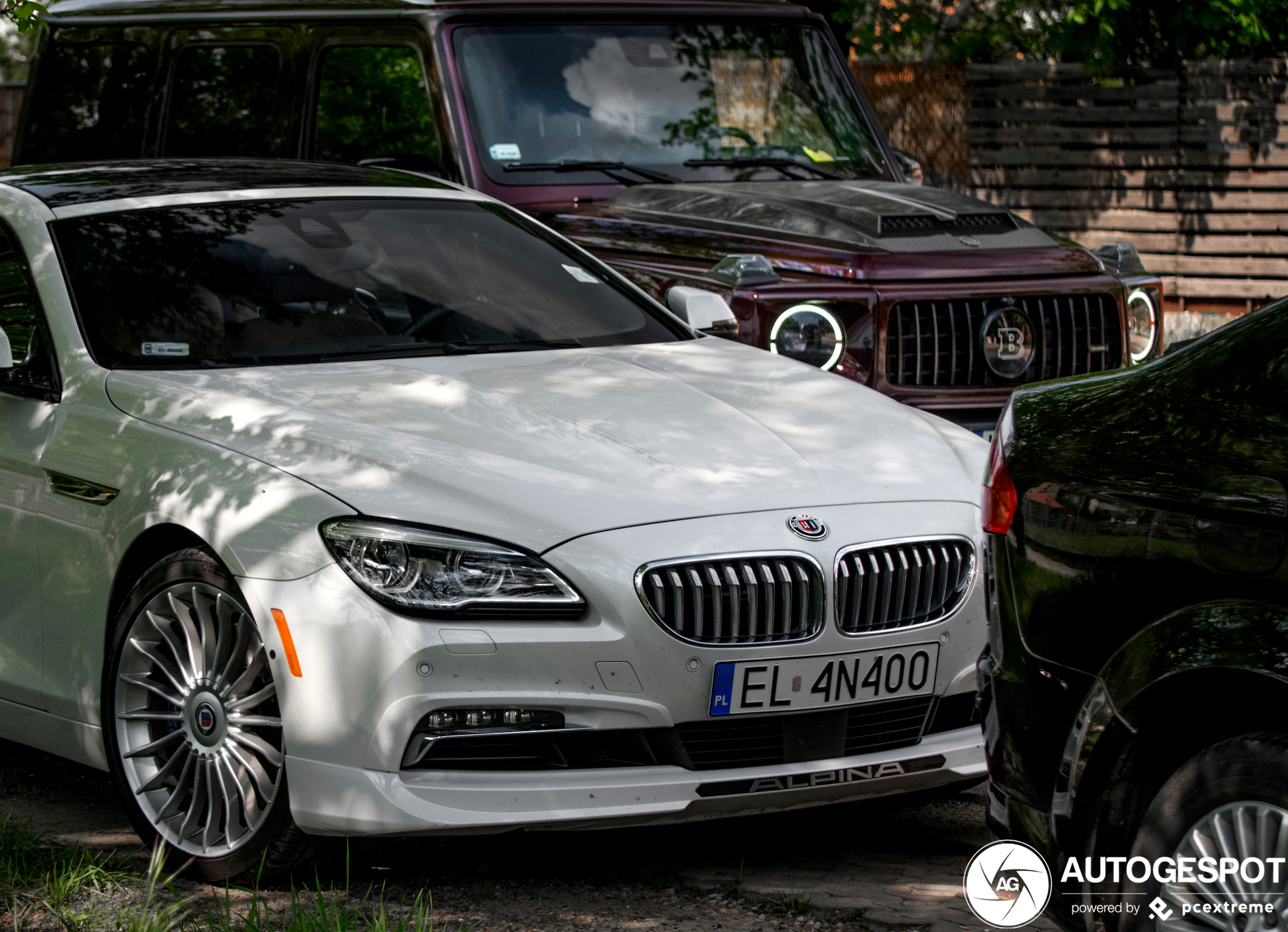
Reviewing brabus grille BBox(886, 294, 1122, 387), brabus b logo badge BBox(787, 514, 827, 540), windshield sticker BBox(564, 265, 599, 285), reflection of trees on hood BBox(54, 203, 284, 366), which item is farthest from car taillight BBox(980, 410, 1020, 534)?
brabus grille BBox(886, 294, 1122, 387)

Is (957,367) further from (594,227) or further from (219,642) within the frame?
(219,642)

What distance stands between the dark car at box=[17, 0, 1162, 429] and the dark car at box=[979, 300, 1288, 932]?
2.69 m

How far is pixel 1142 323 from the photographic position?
23.7ft

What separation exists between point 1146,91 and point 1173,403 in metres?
12.9

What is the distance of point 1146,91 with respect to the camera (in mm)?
15141

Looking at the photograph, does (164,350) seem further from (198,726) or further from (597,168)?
(597,168)

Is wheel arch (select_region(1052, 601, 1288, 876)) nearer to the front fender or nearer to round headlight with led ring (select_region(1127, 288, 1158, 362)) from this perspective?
the front fender

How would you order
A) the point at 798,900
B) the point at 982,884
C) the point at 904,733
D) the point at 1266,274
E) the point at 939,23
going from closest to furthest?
the point at 982,884, the point at 798,900, the point at 904,733, the point at 1266,274, the point at 939,23

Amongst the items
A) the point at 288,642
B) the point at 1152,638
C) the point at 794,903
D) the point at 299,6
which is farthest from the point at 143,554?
the point at 299,6

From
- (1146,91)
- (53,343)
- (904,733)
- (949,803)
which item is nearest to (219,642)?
(53,343)

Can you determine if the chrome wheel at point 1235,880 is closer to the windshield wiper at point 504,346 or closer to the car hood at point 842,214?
the windshield wiper at point 504,346

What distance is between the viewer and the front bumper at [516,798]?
12.3 feet

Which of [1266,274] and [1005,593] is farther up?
[1005,593]

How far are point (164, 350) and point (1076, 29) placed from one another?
39.6 ft
